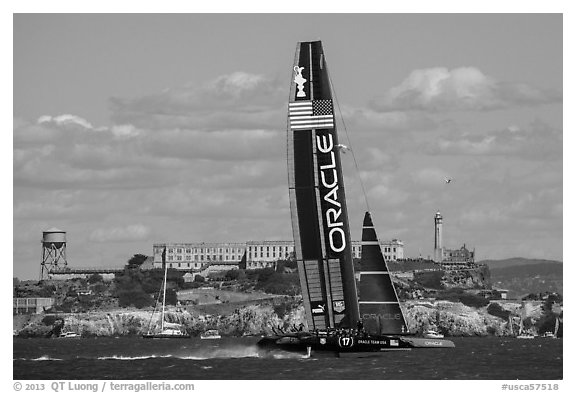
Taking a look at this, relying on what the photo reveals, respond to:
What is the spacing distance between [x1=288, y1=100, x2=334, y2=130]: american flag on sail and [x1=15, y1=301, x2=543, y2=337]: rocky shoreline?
9502cm

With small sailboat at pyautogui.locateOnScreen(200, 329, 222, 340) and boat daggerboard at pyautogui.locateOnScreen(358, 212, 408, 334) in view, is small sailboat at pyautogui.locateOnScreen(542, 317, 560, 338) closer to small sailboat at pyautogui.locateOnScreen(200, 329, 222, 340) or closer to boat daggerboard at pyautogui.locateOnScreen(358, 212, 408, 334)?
small sailboat at pyautogui.locateOnScreen(200, 329, 222, 340)

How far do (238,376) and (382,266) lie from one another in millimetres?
13305

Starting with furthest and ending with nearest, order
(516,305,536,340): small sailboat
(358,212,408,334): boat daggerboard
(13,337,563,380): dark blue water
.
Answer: (516,305,536,340): small sailboat
(358,212,408,334): boat daggerboard
(13,337,563,380): dark blue water

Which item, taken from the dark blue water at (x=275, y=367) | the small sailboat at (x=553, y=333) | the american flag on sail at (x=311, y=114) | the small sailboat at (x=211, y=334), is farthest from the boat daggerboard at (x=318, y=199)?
the small sailboat at (x=553, y=333)

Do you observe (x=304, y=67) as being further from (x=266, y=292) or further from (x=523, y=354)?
(x=266, y=292)

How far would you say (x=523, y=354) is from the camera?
90.4m

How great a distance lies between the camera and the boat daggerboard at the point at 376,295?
68.4 m

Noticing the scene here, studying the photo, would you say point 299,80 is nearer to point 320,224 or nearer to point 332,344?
point 320,224

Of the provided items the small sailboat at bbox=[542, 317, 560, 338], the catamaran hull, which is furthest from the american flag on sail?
the small sailboat at bbox=[542, 317, 560, 338]

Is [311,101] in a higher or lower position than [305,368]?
higher

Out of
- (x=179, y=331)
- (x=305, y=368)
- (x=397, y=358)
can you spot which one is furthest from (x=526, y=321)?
(x=305, y=368)

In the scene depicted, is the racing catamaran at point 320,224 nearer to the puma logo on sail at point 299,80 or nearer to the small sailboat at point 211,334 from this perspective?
the puma logo on sail at point 299,80

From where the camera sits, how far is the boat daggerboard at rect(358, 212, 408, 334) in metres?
68.4

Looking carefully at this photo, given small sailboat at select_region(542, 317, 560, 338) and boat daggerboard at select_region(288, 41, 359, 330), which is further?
small sailboat at select_region(542, 317, 560, 338)
